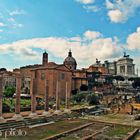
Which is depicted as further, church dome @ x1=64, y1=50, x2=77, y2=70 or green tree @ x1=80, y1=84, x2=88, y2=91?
church dome @ x1=64, y1=50, x2=77, y2=70

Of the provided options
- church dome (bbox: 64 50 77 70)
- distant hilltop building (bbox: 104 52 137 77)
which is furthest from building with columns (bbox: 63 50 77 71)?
distant hilltop building (bbox: 104 52 137 77)

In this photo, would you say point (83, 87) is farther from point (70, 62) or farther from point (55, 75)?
point (70, 62)

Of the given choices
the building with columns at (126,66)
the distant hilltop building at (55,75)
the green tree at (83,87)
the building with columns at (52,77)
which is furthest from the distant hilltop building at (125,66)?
the building with columns at (52,77)

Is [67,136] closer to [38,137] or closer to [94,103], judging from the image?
[38,137]

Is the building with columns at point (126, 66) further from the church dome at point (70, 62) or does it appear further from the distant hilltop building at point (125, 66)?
the church dome at point (70, 62)

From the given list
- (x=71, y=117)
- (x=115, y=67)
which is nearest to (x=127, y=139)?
(x=71, y=117)

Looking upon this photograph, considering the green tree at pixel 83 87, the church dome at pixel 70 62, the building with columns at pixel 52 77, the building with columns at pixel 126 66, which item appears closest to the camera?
the building with columns at pixel 52 77

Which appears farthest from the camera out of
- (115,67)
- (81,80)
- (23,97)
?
(115,67)

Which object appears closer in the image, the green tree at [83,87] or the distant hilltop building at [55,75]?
the distant hilltop building at [55,75]

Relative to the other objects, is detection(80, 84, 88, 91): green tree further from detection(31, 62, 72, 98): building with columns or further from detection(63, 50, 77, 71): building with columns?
detection(63, 50, 77, 71): building with columns

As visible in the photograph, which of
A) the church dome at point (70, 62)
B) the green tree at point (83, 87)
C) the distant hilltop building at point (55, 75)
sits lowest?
the green tree at point (83, 87)

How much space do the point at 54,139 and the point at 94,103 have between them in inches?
1240

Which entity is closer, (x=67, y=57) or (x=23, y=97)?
(x=23, y=97)

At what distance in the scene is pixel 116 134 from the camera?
2084cm
